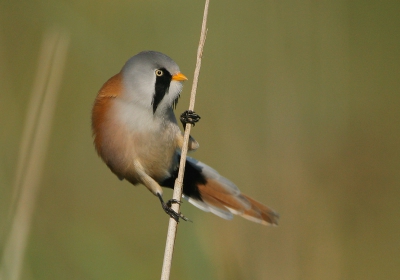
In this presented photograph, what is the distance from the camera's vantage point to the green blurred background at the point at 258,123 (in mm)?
2945

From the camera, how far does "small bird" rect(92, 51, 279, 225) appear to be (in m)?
2.44

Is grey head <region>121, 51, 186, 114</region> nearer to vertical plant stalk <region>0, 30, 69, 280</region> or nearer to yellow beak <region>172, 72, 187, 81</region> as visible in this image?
yellow beak <region>172, 72, 187, 81</region>

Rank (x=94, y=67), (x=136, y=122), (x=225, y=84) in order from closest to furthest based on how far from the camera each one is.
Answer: (x=136, y=122) < (x=94, y=67) < (x=225, y=84)

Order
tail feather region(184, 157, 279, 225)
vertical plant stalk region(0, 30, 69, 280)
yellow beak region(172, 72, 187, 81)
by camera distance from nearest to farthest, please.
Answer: vertical plant stalk region(0, 30, 69, 280) < yellow beak region(172, 72, 187, 81) < tail feather region(184, 157, 279, 225)

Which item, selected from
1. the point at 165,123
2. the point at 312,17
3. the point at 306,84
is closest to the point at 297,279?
the point at 165,123

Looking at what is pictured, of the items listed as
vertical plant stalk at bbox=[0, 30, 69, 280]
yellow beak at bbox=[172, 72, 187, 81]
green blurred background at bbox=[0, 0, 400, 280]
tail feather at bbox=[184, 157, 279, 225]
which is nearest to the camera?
vertical plant stalk at bbox=[0, 30, 69, 280]

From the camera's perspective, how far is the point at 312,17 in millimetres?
3412

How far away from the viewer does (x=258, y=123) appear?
140 inches

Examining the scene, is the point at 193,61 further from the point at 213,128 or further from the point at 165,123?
the point at 165,123

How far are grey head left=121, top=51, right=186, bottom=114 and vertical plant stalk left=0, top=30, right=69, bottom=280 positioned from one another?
0.40m

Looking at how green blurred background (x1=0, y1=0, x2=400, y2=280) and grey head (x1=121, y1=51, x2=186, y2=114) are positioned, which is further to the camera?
green blurred background (x1=0, y1=0, x2=400, y2=280)

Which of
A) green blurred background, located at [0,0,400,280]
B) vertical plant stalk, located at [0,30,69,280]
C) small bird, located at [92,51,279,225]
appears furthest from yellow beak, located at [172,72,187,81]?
green blurred background, located at [0,0,400,280]

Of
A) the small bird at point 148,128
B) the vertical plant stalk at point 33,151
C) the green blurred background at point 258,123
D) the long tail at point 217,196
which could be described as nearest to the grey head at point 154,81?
the small bird at point 148,128

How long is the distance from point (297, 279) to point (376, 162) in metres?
1.32
